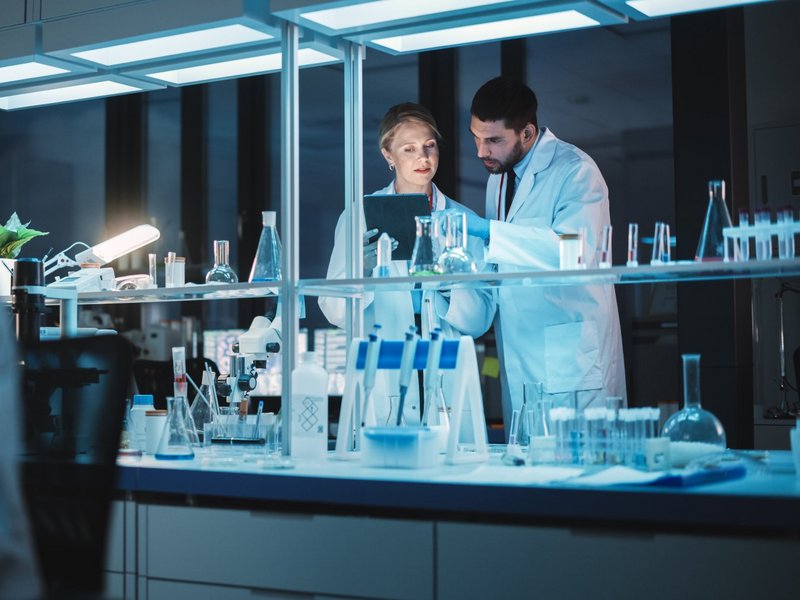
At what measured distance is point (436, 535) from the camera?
199 centimetres

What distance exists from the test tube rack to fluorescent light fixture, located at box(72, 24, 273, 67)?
97cm

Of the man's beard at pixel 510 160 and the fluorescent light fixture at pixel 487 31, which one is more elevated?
the fluorescent light fixture at pixel 487 31

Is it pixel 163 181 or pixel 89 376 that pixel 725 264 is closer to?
pixel 89 376

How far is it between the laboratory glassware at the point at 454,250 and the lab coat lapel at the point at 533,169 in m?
0.91

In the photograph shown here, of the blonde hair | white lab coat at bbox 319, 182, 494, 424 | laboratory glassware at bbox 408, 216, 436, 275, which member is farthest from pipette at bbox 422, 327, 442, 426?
the blonde hair

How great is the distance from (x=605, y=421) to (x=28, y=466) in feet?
4.00

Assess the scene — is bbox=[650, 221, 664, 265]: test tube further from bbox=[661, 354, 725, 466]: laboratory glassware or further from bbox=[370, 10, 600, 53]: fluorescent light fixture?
bbox=[370, 10, 600, 53]: fluorescent light fixture

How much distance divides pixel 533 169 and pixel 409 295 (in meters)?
0.62

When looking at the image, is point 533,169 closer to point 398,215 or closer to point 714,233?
point 398,215

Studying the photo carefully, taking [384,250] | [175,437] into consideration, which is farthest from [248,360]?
[384,250]

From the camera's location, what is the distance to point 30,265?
9.15ft

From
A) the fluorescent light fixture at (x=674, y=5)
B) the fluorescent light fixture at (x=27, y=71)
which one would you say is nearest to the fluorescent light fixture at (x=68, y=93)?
the fluorescent light fixture at (x=27, y=71)

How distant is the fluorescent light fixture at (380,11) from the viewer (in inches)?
97.7

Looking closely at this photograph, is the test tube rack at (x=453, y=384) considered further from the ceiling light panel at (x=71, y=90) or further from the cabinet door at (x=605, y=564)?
the ceiling light panel at (x=71, y=90)
